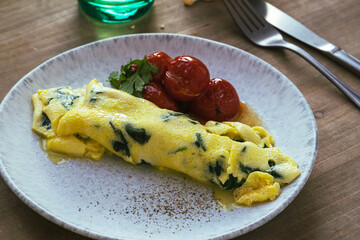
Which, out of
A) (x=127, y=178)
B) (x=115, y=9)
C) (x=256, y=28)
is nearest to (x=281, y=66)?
(x=256, y=28)

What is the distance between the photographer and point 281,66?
6.89 feet

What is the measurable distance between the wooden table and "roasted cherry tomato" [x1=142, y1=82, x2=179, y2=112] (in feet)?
1.73

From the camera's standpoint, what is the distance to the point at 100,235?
3.92 ft

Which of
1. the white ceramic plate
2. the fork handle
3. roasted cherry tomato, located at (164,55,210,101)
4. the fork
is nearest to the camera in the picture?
the white ceramic plate

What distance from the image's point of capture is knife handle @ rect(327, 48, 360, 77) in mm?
2027

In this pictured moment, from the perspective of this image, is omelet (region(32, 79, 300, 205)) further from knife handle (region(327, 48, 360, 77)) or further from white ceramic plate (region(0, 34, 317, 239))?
knife handle (region(327, 48, 360, 77))

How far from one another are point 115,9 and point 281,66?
845 mm

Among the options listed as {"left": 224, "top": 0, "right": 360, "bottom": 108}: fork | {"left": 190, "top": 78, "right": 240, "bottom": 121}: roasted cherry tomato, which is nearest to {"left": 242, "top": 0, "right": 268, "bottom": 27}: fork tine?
{"left": 224, "top": 0, "right": 360, "bottom": 108}: fork

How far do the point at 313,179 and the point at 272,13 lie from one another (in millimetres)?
1047

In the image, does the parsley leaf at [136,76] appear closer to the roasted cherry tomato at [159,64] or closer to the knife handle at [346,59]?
the roasted cherry tomato at [159,64]

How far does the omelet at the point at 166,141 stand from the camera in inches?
54.9

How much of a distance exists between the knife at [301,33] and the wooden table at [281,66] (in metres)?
0.04

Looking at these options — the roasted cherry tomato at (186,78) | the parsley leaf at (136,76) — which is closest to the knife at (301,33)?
the roasted cherry tomato at (186,78)

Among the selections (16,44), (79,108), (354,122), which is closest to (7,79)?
(16,44)
